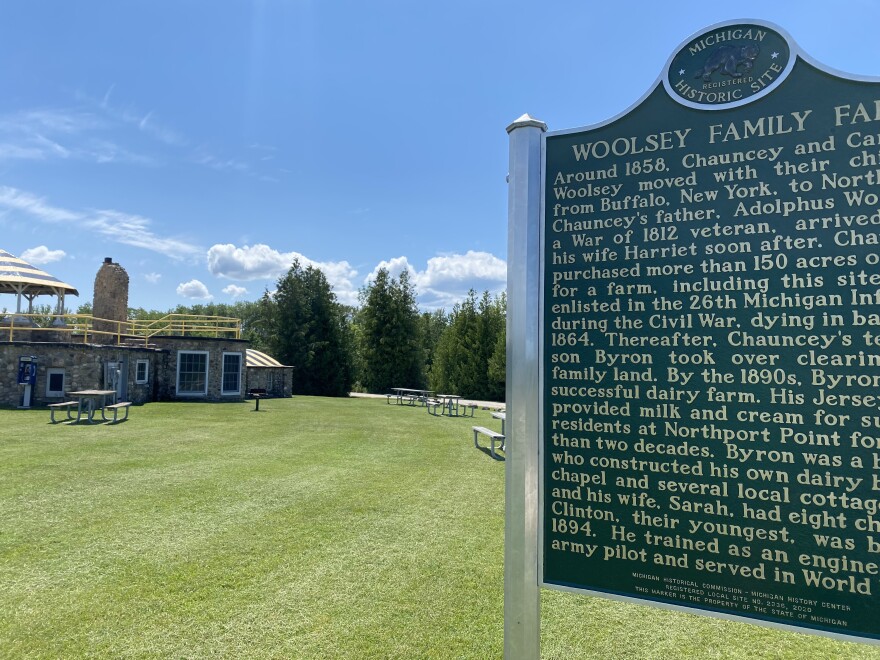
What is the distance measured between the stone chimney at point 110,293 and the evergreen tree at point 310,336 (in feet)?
54.4

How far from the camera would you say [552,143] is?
10.3 feet

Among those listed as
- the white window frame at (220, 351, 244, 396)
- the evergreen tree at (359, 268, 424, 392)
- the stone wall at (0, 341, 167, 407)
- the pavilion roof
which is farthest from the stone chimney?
the evergreen tree at (359, 268, 424, 392)

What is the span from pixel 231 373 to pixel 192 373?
1.78 m

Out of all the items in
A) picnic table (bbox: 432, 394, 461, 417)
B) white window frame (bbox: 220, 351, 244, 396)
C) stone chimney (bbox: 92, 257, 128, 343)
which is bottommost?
picnic table (bbox: 432, 394, 461, 417)

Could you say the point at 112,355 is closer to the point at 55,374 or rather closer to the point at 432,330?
the point at 55,374

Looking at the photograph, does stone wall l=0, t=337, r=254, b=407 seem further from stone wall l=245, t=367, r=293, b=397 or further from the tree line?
the tree line

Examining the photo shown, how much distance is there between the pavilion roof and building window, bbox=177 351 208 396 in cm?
585

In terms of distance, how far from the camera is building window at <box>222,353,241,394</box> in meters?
25.1

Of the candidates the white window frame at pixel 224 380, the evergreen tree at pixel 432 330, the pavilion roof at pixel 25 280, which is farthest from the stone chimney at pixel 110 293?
the evergreen tree at pixel 432 330

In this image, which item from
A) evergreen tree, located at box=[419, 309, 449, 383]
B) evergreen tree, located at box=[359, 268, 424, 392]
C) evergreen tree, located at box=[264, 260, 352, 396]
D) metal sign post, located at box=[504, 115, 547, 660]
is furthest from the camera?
evergreen tree, located at box=[419, 309, 449, 383]

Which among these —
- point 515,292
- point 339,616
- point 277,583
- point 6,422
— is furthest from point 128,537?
point 6,422

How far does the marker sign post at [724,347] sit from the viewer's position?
95.0 inches

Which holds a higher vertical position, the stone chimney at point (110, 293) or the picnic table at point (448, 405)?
the stone chimney at point (110, 293)

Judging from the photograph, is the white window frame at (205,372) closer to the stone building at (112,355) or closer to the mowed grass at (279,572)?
the stone building at (112,355)
